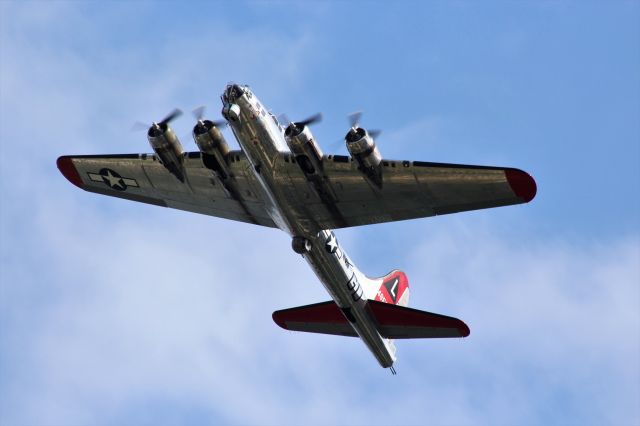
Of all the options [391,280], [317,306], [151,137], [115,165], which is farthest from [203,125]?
[391,280]

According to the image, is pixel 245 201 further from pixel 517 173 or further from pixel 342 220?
pixel 517 173

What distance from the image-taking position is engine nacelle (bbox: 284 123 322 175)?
1490 inches

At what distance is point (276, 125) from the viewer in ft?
128

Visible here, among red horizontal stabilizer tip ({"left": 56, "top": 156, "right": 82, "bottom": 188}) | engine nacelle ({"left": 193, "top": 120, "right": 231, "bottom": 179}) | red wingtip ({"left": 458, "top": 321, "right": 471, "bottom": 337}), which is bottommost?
red wingtip ({"left": 458, "top": 321, "right": 471, "bottom": 337})

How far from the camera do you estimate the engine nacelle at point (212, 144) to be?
39.6 metres

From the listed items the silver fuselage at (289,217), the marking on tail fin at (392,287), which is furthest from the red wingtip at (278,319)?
the marking on tail fin at (392,287)

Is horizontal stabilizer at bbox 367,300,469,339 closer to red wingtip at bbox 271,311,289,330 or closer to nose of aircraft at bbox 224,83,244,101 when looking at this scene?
red wingtip at bbox 271,311,289,330

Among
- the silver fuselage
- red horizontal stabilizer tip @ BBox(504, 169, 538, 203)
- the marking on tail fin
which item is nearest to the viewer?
red horizontal stabilizer tip @ BBox(504, 169, 538, 203)

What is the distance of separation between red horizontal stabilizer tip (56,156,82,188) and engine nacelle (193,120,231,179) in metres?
7.52

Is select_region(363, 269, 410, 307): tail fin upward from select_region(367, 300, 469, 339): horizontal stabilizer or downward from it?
upward

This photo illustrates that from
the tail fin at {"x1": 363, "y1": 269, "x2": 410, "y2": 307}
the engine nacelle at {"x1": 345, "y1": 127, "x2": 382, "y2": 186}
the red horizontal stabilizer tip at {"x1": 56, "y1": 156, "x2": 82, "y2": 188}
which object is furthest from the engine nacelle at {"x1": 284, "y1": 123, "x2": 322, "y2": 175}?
the red horizontal stabilizer tip at {"x1": 56, "y1": 156, "x2": 82, "y2": 188}

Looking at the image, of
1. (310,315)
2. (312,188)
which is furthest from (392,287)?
(312,188)

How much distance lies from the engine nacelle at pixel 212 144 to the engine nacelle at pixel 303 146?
121 inches

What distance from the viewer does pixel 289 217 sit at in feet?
134
